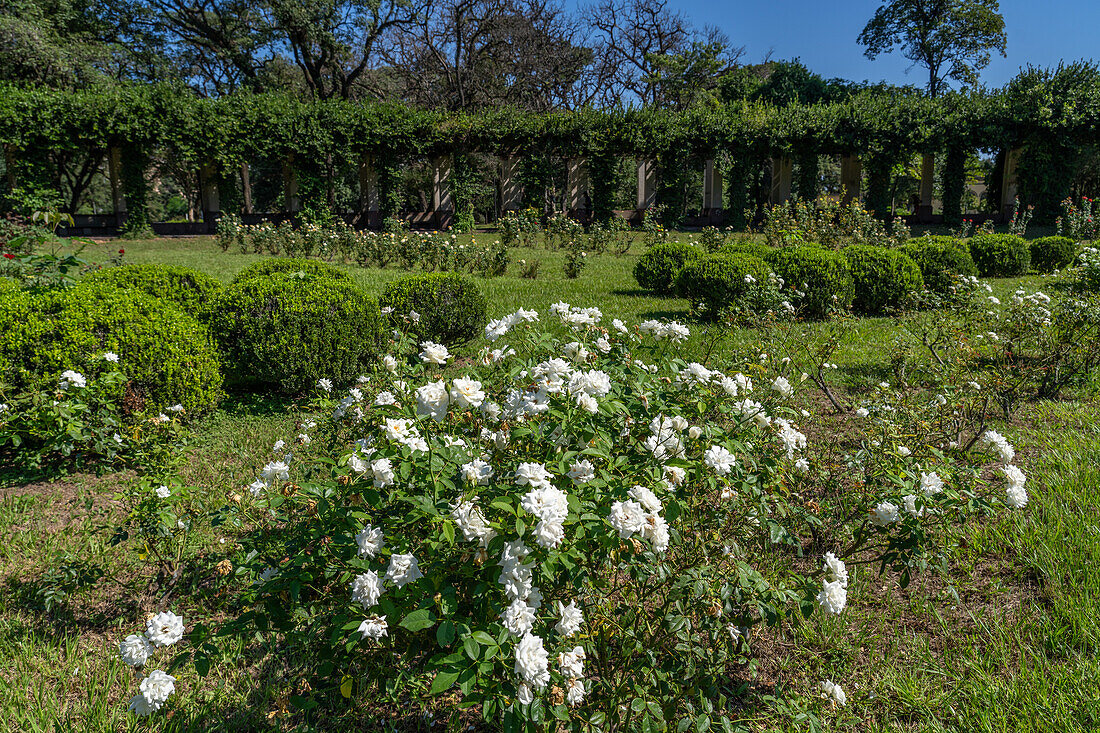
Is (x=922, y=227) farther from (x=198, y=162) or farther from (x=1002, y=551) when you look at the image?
(x=198, y=162)

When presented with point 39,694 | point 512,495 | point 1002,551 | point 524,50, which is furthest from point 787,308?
point 524,50

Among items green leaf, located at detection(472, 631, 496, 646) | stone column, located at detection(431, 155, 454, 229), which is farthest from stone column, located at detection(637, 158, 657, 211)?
green leaf, located at detection(472, 631, 496, 646)

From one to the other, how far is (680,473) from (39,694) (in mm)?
2316

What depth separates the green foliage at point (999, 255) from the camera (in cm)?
Result: 1030

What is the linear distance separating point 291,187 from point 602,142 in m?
11.1

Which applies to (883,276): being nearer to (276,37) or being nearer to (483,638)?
(483,638)

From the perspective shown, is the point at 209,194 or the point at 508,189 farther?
the point at 508,189

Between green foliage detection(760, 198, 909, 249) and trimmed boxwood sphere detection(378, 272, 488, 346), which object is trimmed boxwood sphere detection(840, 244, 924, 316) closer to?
green foliage detection(760, 198, 909, 249)

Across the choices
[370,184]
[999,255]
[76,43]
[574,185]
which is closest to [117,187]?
[76,43]

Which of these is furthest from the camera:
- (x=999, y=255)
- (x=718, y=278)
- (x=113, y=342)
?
(x=999, y=255)

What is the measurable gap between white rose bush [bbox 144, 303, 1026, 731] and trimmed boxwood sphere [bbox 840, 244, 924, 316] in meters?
5.59

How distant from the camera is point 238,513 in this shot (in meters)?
2.25

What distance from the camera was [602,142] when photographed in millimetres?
20734

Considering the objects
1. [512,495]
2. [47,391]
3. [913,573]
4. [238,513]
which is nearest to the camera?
[512,495]
